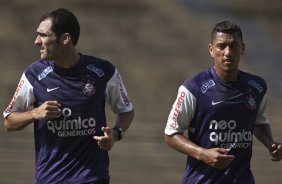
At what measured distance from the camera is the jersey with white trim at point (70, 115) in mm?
6344

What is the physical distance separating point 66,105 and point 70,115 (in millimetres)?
77

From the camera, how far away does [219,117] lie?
20.7 feet

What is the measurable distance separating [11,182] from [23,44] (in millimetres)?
1882

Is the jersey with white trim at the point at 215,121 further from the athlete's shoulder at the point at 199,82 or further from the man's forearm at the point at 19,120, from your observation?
the man's forearm at the point at 19,120

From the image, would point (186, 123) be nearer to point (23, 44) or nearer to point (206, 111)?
point (206, 111)

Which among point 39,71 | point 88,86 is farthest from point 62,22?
point 88,86

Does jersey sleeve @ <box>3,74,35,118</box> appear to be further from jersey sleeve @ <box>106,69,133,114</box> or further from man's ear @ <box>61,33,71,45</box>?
jersey sleeve @ <box>106,69,133,114</box>

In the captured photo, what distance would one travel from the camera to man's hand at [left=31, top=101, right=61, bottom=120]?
605cm

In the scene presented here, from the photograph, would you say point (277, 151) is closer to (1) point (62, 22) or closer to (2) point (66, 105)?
(2) point (66, 105)

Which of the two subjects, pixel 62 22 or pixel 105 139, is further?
pixel 62 22

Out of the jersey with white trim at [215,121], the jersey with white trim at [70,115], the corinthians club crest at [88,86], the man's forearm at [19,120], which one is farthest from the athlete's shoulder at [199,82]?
the man's forearm at [19,120]

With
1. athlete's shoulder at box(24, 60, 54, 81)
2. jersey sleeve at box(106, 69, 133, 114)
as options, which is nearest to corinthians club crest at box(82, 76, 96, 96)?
jersey sleeve at box(106, 69, 133, 114)

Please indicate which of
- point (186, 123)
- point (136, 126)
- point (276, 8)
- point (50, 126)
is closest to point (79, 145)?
point (50, 126)

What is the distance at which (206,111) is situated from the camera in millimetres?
6277
